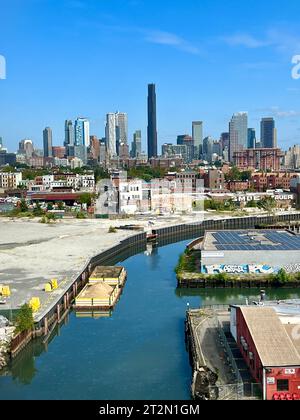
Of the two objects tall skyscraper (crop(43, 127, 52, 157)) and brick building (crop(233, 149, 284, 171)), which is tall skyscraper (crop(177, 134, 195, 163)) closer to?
tall skyscraper (crop(43, 127, 52, 157))

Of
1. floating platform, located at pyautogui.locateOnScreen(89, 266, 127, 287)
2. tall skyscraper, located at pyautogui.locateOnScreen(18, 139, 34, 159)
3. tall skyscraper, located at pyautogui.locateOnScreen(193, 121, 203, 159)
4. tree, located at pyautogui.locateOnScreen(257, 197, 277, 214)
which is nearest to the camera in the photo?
floating platform, located at pyautogui.locateOnScreen(89, 266, 127, 287)

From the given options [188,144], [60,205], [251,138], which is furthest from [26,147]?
[60,205]

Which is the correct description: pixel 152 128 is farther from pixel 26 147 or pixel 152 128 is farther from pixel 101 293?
pixel 101 293

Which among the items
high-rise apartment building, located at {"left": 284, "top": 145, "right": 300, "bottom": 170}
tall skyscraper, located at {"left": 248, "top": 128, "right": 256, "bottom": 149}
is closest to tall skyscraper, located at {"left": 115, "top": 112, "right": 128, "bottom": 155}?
tall skyscraper, located at {"left": 248, "top": 128, "right": 256, "bottom": 149}

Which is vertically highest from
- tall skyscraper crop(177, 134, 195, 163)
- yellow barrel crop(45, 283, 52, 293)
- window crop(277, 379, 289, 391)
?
tall skyscraper crop(177, 134, 195, 163)

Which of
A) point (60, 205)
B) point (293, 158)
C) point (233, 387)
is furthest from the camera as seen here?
point (293, 158)

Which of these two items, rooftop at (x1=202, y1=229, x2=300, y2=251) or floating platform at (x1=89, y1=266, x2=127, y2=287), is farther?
rooftop at (x1=202, y1=229, x2=300, y2=251)

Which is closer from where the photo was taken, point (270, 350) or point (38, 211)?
point (270, 350)
